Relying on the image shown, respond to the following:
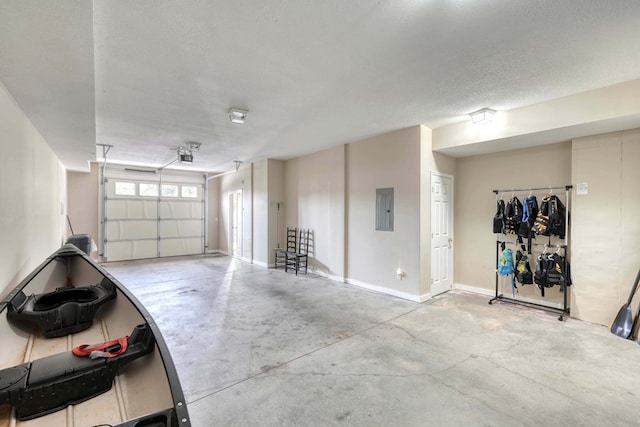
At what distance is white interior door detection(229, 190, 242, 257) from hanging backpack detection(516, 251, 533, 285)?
6663mm

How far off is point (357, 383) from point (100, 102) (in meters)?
4.02

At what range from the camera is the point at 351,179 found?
5434 millimetres

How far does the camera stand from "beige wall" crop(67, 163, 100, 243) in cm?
752

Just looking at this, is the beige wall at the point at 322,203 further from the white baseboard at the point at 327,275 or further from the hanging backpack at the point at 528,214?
the hanging backpack at the point at 528,214

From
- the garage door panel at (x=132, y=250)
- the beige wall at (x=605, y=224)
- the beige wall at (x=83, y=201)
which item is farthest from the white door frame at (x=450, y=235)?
the beige wall at (x=83, y=201)

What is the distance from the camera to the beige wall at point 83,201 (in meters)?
7.52

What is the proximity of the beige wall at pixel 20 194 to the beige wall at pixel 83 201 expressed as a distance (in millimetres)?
4060

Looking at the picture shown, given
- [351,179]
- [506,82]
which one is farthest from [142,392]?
[351,179]

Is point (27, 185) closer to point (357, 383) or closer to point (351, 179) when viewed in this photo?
point (357, 383)

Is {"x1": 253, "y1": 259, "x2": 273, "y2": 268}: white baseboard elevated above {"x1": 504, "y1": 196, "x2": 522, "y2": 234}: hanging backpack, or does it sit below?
below

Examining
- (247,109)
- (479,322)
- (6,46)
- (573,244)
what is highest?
(247,109)

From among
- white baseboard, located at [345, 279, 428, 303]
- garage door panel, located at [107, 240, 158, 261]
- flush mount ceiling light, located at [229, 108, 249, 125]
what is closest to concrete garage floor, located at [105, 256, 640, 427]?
white baseboard, located at [345, 279, 428, 303]

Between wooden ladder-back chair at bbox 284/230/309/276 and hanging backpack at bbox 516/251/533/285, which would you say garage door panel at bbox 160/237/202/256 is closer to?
wooden ladder-back chair at bbox 284/230/309/276

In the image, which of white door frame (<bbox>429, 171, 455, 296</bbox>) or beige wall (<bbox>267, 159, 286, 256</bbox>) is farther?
beige wall (<bbox>267, 159, 286, 256</bbox>)
